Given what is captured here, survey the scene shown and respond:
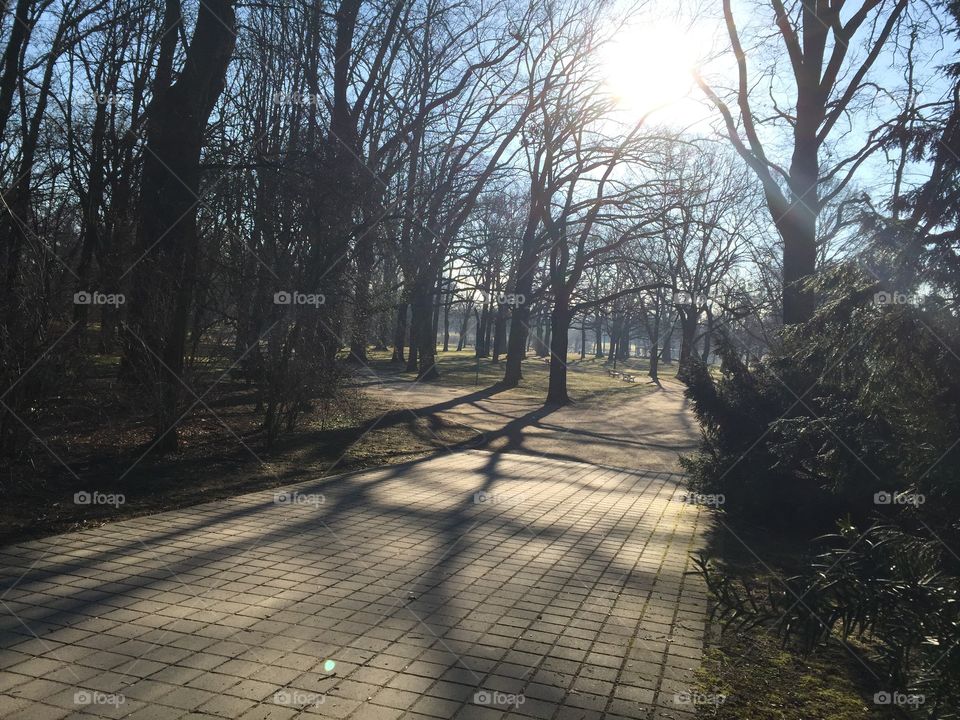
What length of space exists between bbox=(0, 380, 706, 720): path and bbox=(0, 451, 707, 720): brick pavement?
16 millimetres

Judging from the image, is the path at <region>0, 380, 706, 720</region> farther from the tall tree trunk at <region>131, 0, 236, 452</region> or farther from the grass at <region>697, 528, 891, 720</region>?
the tall tree trunk at <region>131, 0, 236, 452</region>

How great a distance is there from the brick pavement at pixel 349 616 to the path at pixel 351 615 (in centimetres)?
2

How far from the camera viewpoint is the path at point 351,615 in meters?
3.75

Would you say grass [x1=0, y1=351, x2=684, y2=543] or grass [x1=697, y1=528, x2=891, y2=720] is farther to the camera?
grass [x1=0, y1=351, x2=684, y2=543]

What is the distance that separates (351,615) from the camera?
4938 mm

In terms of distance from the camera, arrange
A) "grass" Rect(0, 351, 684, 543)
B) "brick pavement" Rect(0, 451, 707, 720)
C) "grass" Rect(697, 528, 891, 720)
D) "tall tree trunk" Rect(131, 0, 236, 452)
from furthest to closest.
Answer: "tall tree trunk" Rect(131, 0, 236, 452), "grass" Rect(0, 351, 684, 543), "grass" Rect(697, 528, 891, 720), "brick pavement" Rect(0, 451, 707, 720)

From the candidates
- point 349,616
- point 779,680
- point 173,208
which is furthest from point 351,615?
point 173,208

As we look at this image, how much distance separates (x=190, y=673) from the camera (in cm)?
390

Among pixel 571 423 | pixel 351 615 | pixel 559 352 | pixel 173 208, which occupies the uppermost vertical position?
pixel 173 208

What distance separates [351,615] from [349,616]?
2 centimetres

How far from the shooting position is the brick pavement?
374 centimetres

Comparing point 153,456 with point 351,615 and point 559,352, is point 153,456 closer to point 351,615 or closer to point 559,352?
point 351,615

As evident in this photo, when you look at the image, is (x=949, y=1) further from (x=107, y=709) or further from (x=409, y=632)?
(x=107, y=709)

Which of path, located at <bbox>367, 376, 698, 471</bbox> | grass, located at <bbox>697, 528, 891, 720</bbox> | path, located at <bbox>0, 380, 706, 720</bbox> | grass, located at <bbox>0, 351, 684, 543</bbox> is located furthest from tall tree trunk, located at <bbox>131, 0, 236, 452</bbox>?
grass, located at <bbox>697, 528, 891, 720</bbox>
